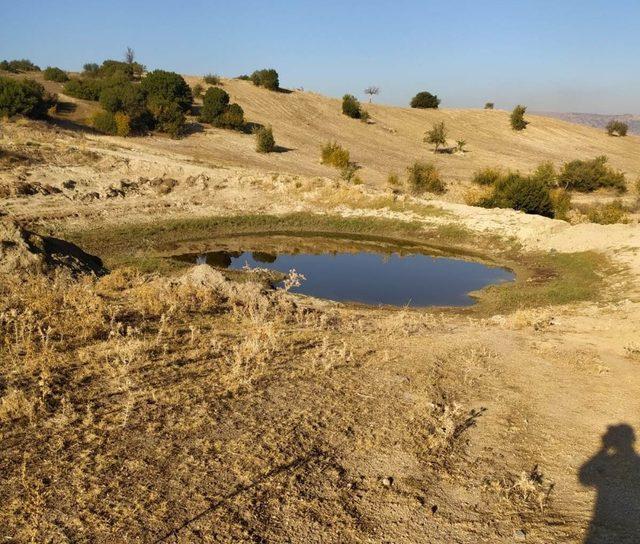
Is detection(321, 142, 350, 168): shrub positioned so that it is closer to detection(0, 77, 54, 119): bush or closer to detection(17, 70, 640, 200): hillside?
detection(17, 70, 640, 200): hillside

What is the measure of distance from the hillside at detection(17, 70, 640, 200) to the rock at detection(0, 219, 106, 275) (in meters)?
25.9

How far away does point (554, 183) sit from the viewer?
38.0 m

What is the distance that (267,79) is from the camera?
221 ft

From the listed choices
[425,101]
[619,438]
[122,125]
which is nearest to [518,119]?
[425,101]

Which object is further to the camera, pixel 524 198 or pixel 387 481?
pixel 524 198

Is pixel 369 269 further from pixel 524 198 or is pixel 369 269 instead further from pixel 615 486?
pixel 615 486

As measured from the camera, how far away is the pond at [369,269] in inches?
712

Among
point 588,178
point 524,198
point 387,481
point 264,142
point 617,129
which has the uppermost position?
point 617,129

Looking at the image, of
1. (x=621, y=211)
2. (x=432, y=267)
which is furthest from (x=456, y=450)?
(x=621, y=211)

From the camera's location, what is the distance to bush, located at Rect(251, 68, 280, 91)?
67.3 metres

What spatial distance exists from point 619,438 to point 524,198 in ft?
83.2

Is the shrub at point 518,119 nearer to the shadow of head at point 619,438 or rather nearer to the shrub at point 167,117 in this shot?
the shrub at point 167,117

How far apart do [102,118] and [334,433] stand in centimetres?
4277

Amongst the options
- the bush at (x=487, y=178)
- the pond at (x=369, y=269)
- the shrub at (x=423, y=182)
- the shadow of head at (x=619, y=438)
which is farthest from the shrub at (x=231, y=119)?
the shadow of head at (x=619, y=438)
